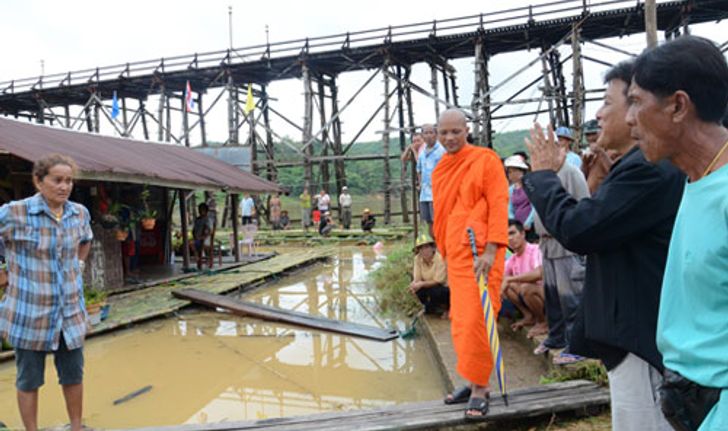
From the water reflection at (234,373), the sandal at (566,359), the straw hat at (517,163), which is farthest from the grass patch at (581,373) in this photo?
the straw hat at (517,163)

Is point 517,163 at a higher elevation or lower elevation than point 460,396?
higher

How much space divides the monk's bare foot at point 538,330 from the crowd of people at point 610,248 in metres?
0.42

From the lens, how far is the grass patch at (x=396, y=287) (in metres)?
6.51

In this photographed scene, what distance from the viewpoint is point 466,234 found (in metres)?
2.90

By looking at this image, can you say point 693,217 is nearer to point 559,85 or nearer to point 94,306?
point 94,306

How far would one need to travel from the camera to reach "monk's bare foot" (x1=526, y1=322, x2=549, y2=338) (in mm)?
4078

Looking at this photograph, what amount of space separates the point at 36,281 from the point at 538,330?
3.46 meters

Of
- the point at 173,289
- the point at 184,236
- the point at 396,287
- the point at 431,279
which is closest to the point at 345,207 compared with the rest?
the point at 184,236

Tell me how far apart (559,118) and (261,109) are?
1056cm

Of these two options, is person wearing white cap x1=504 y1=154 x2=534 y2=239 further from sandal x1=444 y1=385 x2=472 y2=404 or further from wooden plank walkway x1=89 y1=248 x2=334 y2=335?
wooden plank walkway x1=89 y1=248 x2=334 y2=335

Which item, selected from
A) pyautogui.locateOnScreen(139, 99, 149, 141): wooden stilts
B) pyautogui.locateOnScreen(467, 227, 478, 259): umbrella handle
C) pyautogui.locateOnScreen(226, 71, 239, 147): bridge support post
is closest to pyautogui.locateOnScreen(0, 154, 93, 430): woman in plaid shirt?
pyautogui.locateOnScreen(467, 227, 478, 259): umbrella handle

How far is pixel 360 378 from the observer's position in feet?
14.3

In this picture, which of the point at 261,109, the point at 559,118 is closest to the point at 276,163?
the point at 261,109

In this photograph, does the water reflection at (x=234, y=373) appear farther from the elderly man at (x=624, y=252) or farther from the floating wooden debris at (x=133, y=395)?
the elderly man at (x=624, y=252)
